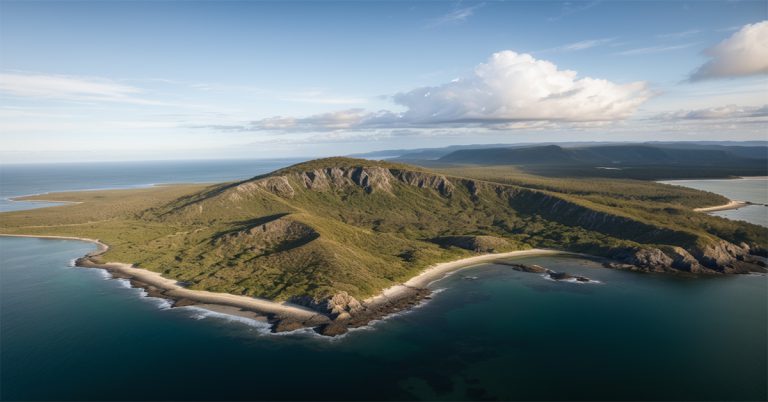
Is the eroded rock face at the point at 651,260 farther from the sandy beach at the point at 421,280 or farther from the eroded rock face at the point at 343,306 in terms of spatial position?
the eroded rock face at the point at 343,306

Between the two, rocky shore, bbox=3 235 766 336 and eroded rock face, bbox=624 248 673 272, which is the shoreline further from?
eroded rock face, bbox=624 248 673 272

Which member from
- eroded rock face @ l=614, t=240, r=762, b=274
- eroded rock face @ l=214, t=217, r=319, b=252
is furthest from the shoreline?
eroded rock face @ l=614, t=240, r=762, b=274

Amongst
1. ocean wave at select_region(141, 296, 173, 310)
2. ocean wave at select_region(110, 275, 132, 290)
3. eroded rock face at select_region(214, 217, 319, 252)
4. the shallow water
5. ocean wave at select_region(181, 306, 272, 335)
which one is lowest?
the shallow water

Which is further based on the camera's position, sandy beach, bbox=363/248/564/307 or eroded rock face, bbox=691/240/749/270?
eroded rock face, bbox=691/240/749/270

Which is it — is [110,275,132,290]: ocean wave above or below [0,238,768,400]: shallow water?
above

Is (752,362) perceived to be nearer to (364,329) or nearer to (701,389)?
(701,389)

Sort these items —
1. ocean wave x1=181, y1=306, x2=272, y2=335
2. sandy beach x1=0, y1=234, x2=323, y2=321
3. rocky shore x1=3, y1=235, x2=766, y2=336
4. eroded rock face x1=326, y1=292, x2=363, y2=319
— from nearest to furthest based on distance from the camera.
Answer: ocean wave x1=181, y1=306, x2=272, y2=335
rocky shore x1=3, y1=235, x2=766, y2=336
eroded rock face x1=326, y1=292, x2=363, y2=319
sandy beach x1=0, y1=234, x2=323, y2=321

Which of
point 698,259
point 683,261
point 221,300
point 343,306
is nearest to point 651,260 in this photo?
point 683,261
